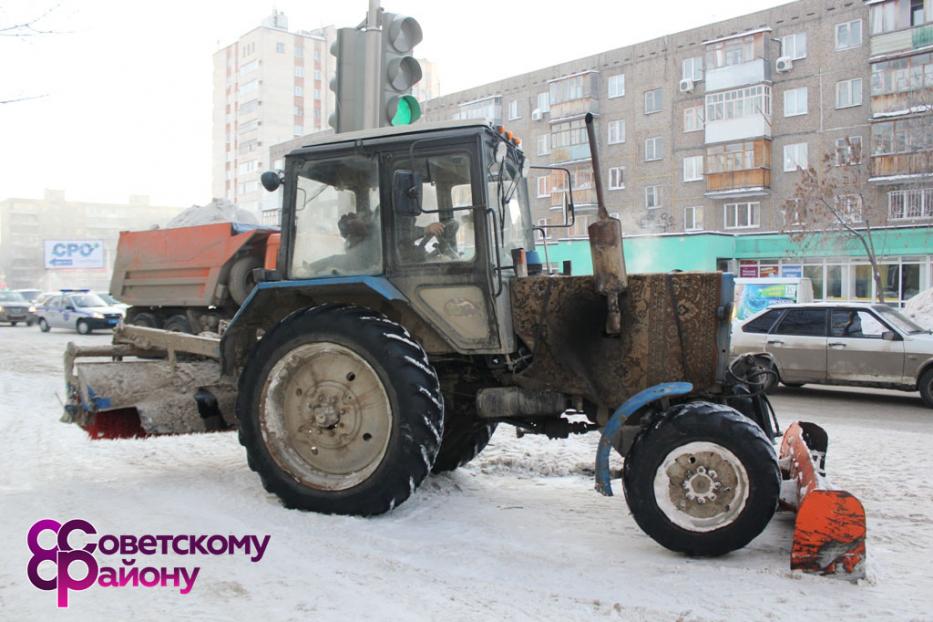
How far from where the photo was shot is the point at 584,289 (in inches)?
211

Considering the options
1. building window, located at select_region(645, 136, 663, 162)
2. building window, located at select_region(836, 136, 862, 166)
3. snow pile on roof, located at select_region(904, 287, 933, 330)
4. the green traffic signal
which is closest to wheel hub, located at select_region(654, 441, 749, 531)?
the green traffic signal

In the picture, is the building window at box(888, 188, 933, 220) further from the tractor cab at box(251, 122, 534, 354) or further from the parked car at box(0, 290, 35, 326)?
the parked car at box(0, 290, 35, 326)

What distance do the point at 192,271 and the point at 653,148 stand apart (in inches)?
1171

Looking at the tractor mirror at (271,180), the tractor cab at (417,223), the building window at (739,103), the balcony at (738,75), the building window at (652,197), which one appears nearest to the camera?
the tractor cab at (417,223)

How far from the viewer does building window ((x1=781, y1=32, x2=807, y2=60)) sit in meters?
35.0

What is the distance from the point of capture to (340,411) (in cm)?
546

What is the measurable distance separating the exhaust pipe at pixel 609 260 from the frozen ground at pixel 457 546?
4.61 ft

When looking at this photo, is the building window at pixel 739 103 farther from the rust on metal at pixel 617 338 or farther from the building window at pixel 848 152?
the rust on metal at pixel 617 338

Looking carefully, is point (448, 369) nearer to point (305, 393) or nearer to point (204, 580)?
point (305, 393)

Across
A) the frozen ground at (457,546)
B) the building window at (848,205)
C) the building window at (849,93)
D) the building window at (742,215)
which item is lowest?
the frozen ground at (457,546)

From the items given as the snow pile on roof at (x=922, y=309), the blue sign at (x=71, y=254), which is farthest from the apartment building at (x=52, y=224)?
the snow pile on roof at (x=922, y=309)

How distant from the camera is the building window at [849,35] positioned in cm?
3350

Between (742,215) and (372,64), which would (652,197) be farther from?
(372,64)

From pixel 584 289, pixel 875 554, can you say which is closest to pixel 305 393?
pixel 584 289
